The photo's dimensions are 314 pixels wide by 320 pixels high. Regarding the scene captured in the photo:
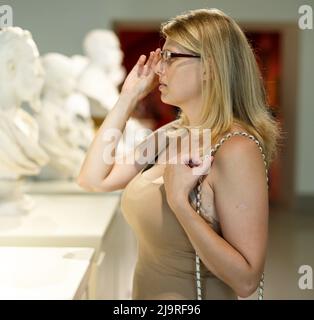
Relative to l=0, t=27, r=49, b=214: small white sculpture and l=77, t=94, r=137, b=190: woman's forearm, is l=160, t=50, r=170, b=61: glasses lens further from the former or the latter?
l=0, t=27, r=49, b=214: small white sculpture

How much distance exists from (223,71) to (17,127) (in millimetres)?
1171

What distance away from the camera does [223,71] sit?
114cm

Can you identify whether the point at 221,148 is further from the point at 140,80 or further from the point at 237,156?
the point at 140,80

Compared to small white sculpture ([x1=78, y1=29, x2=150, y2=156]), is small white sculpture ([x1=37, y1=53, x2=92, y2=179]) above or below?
below

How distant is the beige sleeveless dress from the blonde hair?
0.63 feet

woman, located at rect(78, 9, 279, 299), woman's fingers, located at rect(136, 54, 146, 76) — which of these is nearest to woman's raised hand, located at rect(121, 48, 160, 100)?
woman's fingers, located at rect(136, 54, 146, 76)

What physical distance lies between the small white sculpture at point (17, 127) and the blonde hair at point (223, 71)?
0.78 meters

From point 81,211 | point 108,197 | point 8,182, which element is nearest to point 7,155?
point 8,182

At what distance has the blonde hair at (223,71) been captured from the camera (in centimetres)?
114

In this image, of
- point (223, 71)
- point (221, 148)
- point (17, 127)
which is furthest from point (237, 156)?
point (17, 127)

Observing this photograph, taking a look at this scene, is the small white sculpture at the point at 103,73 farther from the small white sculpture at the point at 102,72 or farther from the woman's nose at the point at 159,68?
the woman's nose at the point at 159,68

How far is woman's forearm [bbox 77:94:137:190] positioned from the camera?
1.39 metres

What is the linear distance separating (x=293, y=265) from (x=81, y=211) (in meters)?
0.93

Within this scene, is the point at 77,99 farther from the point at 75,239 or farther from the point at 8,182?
the point at 75,239
